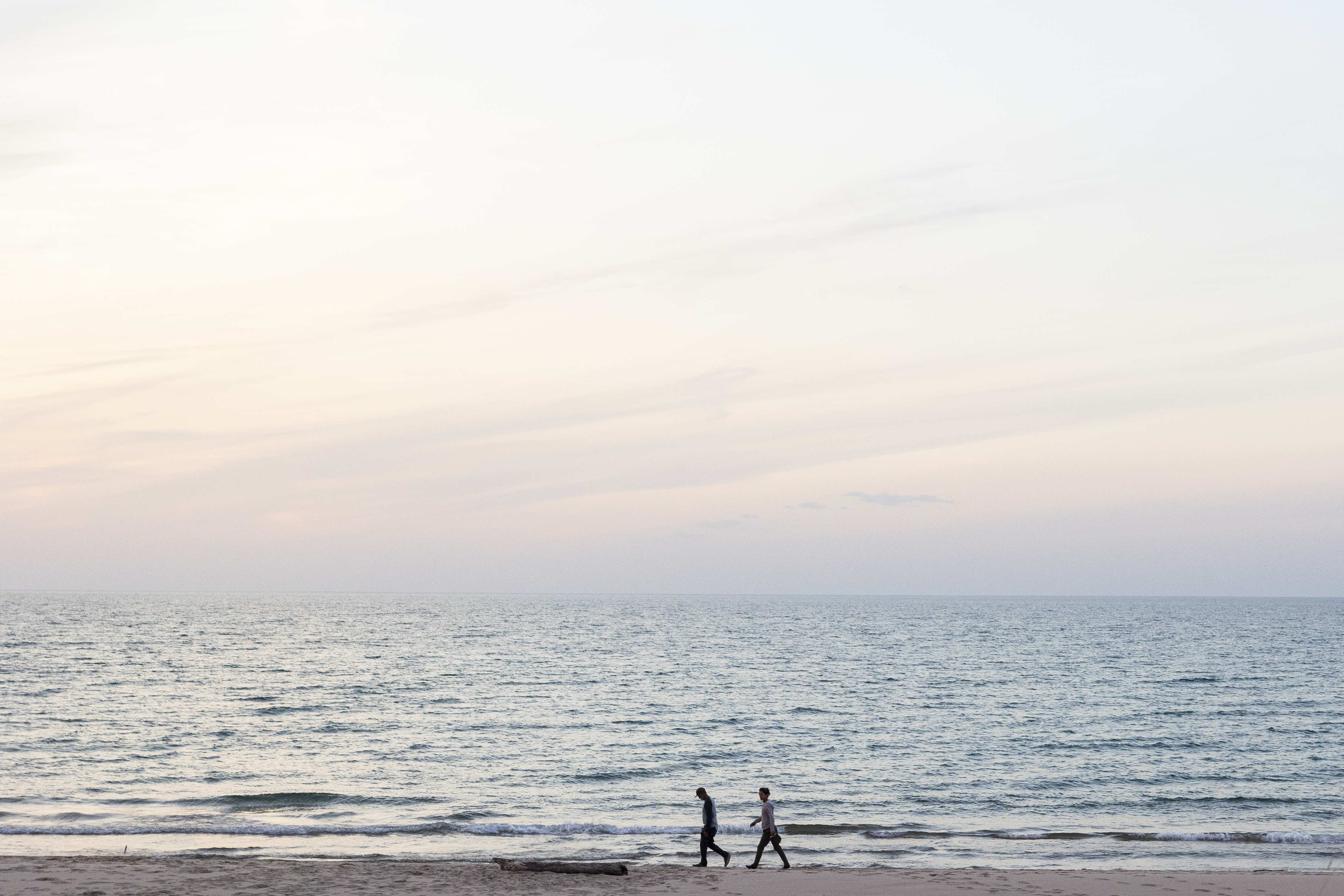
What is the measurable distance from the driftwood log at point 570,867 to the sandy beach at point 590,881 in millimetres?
160

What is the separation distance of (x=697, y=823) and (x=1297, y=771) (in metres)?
22.6

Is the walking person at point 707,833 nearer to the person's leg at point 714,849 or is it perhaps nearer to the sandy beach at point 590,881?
the person's leg at point 714,849

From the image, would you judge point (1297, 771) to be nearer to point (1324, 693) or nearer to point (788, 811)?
point (788, 811)

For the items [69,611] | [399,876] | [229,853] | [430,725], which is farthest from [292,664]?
[69,611]

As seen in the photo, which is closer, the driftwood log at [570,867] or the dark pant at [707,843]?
the driftwood log at [570,867]

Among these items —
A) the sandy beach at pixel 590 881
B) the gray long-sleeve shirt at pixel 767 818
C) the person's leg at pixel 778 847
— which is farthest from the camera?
the gray long-sleeve shirt at pixel 767 818

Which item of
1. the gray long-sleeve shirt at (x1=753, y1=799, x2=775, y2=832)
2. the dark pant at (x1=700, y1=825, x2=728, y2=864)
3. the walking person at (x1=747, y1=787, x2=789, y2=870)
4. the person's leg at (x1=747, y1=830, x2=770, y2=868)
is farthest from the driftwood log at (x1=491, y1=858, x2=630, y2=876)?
the gray long-sleeve shirt at (x1=753, y1=799, x2=775, y2=832)

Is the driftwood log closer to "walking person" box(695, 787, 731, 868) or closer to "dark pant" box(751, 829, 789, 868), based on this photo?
"walking person" box(695, 787, 731, 868)

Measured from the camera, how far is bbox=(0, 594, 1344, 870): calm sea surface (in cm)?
2716

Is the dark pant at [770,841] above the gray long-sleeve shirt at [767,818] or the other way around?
the other way around

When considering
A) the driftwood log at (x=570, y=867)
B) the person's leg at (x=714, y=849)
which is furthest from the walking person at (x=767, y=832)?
the driftwood log at (x=570, y=867)

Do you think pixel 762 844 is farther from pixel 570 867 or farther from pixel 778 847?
pixel 570 867

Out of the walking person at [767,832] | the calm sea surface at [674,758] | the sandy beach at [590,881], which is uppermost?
the walking person at [767,832]

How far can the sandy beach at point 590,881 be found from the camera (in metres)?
20.0
